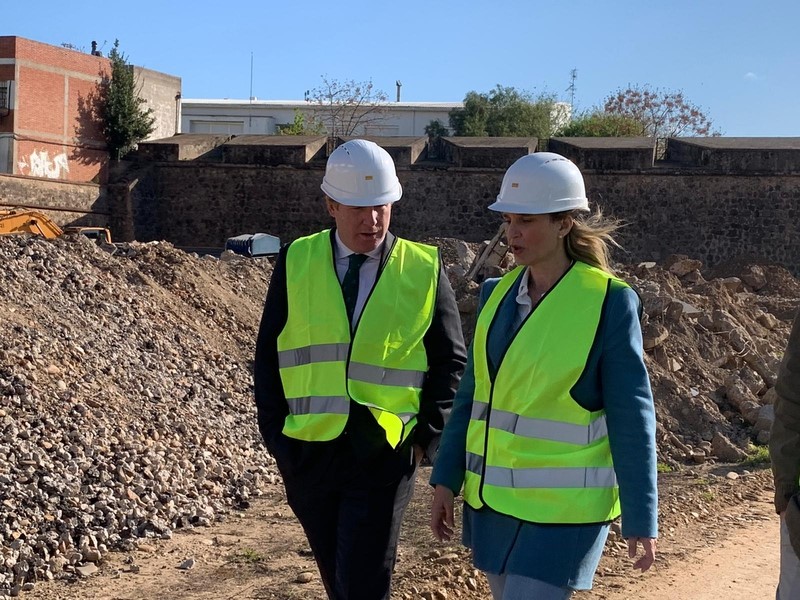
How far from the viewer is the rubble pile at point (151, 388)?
6.61 meters

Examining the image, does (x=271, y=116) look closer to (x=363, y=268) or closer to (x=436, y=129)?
(x=436, y=129)

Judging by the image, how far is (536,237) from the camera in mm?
2996

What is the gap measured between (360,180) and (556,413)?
1.02 metres

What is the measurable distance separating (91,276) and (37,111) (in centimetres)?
2571

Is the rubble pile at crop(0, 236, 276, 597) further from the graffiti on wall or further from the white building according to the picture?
the white building

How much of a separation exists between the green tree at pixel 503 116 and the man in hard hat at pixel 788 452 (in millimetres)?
46148

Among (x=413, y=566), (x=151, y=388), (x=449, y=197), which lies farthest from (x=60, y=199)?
(x=413, y=566)

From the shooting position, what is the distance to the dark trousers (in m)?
3.24

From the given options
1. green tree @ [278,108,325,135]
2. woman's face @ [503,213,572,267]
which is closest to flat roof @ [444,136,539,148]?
green tree @ [278,108,325,135]

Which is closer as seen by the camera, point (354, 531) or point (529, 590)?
point (529, 590)

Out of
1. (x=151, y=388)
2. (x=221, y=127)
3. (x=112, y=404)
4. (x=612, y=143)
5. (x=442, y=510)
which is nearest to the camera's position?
(x=442, y=510)

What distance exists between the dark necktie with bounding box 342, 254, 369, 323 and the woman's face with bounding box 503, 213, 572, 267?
0.62m

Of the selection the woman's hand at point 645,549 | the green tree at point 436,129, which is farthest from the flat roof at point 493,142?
the woman's hand at point 645,549

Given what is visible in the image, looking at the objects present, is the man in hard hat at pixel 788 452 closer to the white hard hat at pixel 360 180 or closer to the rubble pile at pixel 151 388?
the white hard hat at pixel 360 180
